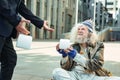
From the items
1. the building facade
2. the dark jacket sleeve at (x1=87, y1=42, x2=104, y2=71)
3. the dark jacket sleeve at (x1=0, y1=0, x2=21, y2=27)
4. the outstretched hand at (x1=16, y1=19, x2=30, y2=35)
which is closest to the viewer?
the dark jacket sleeve at (x1=0, y1=0, x2=21, y2=27)

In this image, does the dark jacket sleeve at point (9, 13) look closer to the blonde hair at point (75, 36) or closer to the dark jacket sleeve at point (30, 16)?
the dark jacket sleeve at point (30, 16)

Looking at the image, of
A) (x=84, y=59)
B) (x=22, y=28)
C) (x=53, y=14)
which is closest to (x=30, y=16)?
(x=22, y=28)

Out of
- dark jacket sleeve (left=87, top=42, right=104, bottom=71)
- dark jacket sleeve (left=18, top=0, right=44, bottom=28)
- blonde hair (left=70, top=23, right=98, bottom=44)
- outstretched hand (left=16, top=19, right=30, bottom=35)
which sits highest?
dark jacket sleeve (left=18, top=0, right=44, bottom=28)

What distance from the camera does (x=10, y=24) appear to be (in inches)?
170

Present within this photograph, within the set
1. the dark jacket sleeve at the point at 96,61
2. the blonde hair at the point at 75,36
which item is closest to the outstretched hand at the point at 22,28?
the blonde hair at the point at 75,36

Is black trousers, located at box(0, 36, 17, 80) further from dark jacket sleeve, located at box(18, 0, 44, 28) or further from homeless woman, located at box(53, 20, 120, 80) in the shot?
homeless woman, located at box(53, 20, 120, 80)

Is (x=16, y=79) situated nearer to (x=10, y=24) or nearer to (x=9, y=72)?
(x=9, y=72)

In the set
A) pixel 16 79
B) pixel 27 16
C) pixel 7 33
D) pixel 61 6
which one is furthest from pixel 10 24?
pixel 61 6

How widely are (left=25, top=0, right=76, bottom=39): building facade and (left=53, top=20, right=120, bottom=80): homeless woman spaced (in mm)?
42113

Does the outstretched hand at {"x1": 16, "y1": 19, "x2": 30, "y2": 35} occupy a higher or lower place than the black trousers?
higher

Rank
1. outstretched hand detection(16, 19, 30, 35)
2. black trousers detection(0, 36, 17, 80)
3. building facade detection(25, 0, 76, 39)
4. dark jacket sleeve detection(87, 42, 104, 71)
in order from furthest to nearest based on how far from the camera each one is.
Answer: building facade detection(25, 0, 76, 39)
dark jacket sleeve detection(87, 42, 104, 71)
black trousers detection(0, 36, 17, 80)
outstretched hand detection(16, 19, 30, 35)

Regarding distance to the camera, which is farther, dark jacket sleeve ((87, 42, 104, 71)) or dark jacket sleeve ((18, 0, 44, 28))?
dark jacket sleeve ((87, 42, 104, 71))

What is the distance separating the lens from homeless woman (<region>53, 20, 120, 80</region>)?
502cm

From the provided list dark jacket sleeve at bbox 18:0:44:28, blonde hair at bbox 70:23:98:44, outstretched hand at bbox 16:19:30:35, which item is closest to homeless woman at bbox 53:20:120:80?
blonde hair at bbox 70:23:98:44
